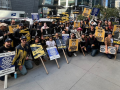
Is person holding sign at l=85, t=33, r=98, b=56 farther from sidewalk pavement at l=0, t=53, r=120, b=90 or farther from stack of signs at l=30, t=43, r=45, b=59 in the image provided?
stack of signs at l=30, t=43, r=45, b=59

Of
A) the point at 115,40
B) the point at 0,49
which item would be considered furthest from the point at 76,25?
the point at 0,49

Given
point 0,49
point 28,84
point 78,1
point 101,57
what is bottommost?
point 28,84

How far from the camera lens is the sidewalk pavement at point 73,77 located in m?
3.06

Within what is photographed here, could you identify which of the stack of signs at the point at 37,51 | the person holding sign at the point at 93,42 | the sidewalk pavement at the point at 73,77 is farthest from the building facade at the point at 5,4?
the person holding sign at the point at 93,42

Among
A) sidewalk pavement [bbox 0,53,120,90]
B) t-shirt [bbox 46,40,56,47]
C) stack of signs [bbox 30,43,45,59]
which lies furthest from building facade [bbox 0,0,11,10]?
sidewalk pavement [bbox 0,53,120,90]

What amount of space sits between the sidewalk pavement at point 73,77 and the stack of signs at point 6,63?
1.61ft

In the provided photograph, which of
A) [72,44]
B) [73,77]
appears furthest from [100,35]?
[73,77]

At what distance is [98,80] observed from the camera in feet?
11.0

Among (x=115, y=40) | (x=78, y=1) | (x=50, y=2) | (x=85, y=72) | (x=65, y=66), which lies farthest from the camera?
(x=78, y=1)

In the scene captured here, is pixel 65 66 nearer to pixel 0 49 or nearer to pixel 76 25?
pixel 0 49

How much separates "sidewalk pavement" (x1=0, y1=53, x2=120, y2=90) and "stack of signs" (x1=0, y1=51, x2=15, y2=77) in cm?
49

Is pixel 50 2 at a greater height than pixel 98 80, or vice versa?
pixel 50 2

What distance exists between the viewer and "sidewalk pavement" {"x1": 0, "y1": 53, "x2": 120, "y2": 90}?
3059 millimetres

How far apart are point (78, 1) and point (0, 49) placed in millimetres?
45607
